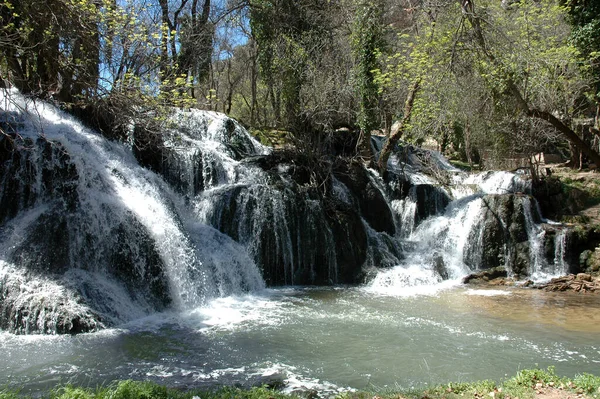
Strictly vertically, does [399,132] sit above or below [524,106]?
above

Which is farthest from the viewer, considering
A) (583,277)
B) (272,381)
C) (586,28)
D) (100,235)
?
(586,28)

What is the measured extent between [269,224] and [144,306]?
4477mm

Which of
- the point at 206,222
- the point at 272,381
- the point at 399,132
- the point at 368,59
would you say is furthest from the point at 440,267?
the point at 272,381

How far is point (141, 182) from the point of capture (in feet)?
37.7

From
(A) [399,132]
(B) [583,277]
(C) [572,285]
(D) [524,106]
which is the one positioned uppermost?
(A) [399,132]

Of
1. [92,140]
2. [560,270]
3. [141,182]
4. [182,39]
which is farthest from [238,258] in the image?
[182,39]

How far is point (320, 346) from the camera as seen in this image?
7781mm

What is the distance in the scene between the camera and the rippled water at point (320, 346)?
21.4 ft

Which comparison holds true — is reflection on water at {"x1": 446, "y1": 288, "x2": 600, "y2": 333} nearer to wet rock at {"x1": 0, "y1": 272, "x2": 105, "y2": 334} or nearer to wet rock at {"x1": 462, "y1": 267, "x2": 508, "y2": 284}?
wet rock at {"x1": 462, "y1": 267, "x2": 508, "y2": 284}

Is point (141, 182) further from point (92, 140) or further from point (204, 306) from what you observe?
point (204, 306)

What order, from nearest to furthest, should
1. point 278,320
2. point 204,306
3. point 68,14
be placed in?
point 68,14, point 278,320, point 204,306

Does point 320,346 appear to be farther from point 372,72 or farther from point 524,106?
point 372,72

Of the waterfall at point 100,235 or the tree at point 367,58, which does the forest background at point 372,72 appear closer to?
the tree at point 367,58

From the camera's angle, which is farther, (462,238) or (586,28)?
(586,28)
